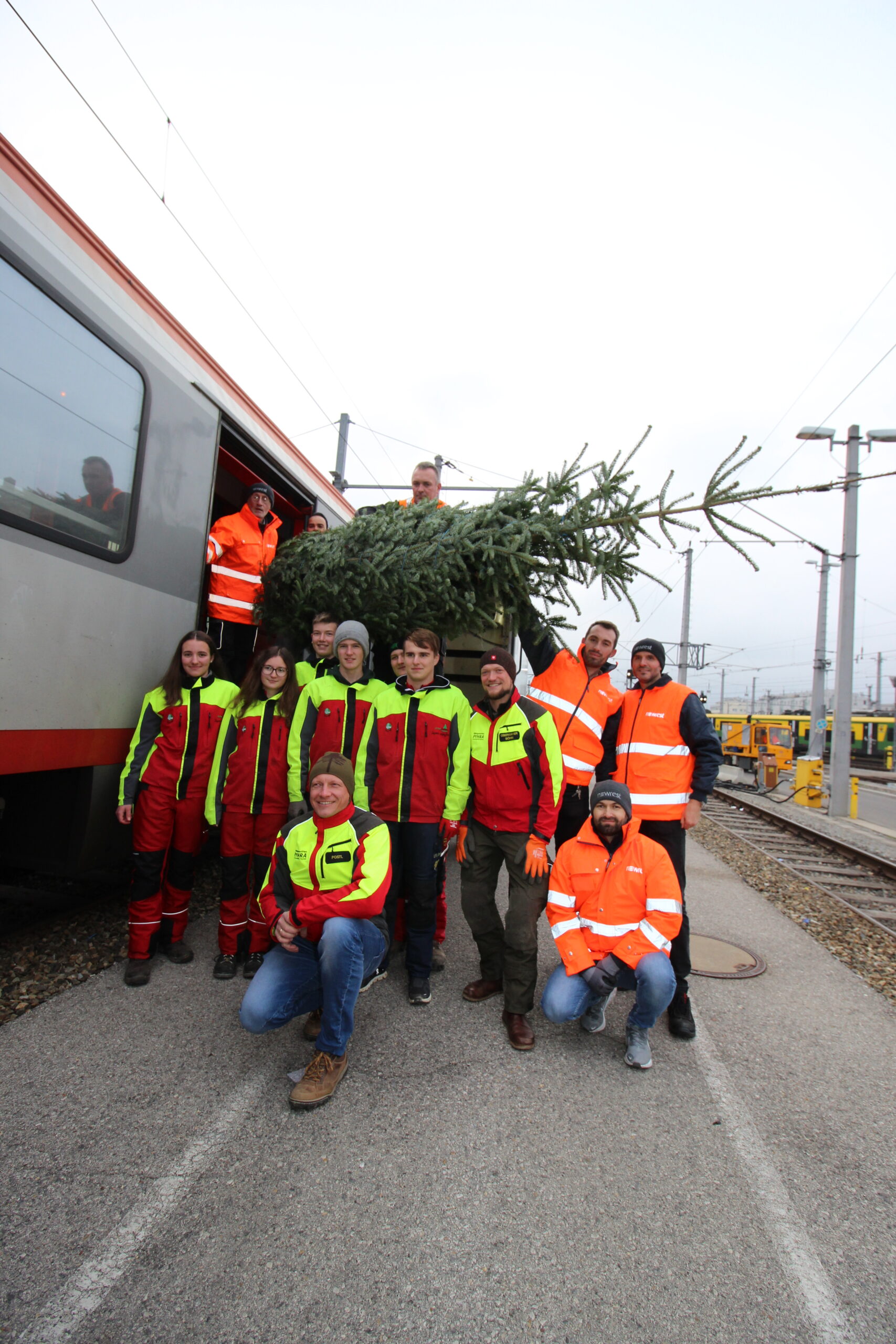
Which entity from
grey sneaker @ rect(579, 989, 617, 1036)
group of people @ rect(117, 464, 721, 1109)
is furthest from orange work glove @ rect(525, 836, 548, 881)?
grey sneaker @ rect(579, 989, 617, 1036)

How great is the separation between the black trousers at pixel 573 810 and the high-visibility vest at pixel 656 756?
230 mm

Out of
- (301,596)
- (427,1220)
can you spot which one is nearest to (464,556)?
(301,596)

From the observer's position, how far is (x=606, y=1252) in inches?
79.5

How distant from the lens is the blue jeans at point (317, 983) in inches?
108

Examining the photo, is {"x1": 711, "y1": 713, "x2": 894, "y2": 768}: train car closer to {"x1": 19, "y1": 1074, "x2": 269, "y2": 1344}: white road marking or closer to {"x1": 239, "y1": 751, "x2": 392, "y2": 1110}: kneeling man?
{"x1": 239, "y1": 751, "x2": 392, "y2": 1110}: kneeling man

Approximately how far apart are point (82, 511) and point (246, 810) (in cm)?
Result: 171

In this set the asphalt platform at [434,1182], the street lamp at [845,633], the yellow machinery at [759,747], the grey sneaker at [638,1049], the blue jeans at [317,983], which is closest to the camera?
the asphalt platform at [434,1182]

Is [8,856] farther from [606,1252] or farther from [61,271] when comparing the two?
A: [606,1252]

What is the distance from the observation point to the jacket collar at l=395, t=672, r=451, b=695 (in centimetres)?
369

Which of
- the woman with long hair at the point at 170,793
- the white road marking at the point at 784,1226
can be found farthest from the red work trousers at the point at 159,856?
the white road marking at the point at 784,1226

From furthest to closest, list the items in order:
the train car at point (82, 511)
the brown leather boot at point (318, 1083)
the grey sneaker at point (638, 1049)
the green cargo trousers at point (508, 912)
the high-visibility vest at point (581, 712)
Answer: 1. the high-visibility vest at point (581, 712)
2. the green cargo trousers at point (508, 912)
3. the grey sneaker at point (638, 1049)
4. the train car at point (82, 511)
5. the brown leather boot at point (318, 1083)

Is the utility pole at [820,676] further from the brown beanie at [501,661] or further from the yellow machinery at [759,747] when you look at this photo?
the brown beanie at [501,661]

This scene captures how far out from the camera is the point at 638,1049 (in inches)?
123

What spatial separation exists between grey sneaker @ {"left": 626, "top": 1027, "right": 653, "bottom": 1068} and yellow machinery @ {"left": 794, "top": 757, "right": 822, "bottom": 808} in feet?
45.4
